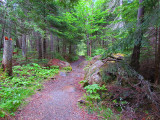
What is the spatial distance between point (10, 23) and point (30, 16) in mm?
2652

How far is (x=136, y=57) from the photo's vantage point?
383 centimetres

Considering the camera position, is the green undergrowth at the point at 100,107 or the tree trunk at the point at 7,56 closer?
the green undergrowth at the point at 100,107

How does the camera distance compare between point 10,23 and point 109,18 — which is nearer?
point 10,23

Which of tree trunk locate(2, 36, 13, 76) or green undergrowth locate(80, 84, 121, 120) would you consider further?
tree trunk locate(2, 36, 13, 76)

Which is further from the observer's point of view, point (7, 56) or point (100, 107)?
point (7, 56)

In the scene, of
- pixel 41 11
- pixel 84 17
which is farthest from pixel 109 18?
pixel 41 11

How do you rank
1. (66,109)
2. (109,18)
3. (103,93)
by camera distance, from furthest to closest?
(109,18)
(103,93)
(66,109)

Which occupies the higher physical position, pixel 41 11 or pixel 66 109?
pixel 41 11

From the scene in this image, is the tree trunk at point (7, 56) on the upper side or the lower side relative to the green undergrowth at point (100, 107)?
upper

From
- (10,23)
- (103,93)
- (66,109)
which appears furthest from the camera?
(10,23)

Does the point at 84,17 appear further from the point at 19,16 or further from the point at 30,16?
the point at 19,16

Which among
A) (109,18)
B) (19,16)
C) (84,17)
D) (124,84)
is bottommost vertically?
(124,84)

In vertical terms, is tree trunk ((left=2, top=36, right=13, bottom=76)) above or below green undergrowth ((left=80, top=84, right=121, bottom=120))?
above

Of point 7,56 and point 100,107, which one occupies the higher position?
point 7,56
